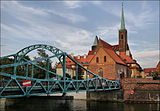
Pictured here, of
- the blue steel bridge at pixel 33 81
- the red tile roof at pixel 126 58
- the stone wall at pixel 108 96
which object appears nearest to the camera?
the blue steel bridge at pixel 33 81

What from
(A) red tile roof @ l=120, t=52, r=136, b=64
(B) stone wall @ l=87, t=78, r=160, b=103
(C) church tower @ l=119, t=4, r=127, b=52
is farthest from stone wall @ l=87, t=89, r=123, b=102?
(C) church tower @ l=119, t=4, r=127, b=52

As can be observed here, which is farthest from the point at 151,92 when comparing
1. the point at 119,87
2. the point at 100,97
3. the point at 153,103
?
the point at 100,97

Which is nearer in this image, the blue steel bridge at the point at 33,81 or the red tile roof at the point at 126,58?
the blue steel bridge at the point at 33,81

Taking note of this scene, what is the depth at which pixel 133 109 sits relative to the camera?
29.9 meters

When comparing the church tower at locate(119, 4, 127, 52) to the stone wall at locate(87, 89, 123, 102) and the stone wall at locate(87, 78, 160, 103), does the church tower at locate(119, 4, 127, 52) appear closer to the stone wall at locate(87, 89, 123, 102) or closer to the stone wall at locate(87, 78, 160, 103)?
the stone wall at locate(87, 78, 160, 103)

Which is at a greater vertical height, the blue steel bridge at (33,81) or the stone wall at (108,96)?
the blue steel bridge at (33,81)

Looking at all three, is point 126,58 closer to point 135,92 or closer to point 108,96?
point 135,92

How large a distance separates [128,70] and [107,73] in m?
11.8

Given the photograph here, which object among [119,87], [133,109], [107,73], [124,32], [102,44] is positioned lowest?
[133,109]

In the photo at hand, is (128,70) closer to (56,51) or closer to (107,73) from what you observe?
(107,73)

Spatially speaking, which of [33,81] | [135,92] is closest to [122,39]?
[135,92]

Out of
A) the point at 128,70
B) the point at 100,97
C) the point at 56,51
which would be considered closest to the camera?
the point at 56,51

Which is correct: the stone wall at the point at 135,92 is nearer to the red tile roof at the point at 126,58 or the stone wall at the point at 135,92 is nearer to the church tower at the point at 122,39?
the red tile roof at the point at 126,58

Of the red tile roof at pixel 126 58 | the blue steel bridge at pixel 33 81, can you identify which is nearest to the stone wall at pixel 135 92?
the blue steel bridge at pixel 33 81
